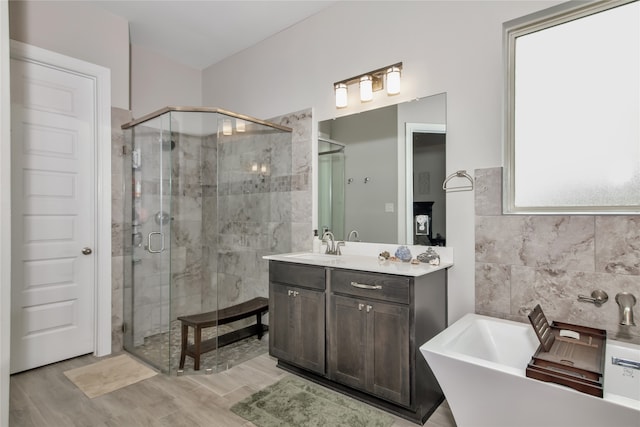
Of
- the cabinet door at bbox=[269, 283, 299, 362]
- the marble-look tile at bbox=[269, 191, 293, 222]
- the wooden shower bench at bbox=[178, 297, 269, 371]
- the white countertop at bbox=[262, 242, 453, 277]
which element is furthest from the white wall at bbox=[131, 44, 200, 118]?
the cabinet door at bbox=[269, 283, 299, 362]

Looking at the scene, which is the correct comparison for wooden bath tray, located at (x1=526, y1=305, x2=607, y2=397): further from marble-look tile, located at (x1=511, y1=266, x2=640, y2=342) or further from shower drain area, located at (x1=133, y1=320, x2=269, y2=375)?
shower drain area, located at (x1=133, y1=320, x2=269, y2=375)

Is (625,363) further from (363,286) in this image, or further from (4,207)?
(4,207)

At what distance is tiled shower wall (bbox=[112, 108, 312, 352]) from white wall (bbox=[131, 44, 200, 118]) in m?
0.67

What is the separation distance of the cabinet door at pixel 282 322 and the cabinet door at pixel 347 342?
1.19 ft

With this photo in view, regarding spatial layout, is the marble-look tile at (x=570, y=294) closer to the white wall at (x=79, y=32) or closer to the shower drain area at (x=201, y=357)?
the shower drain area at (x=201, y=357)

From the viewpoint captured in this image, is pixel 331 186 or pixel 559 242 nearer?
pixel 559 242

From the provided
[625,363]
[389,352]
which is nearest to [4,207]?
[389,352]

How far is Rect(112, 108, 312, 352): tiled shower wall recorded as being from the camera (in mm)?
2854

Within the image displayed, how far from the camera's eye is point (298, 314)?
2488 mm

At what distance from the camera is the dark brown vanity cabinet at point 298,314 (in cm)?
236

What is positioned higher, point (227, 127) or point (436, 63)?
point (436, 63)

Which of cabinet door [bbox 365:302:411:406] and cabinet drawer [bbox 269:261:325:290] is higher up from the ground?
cabinet drawer [bbox 269:261:325:290]

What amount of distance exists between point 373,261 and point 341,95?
1366 mm

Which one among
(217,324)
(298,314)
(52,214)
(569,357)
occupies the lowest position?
(217,324)
